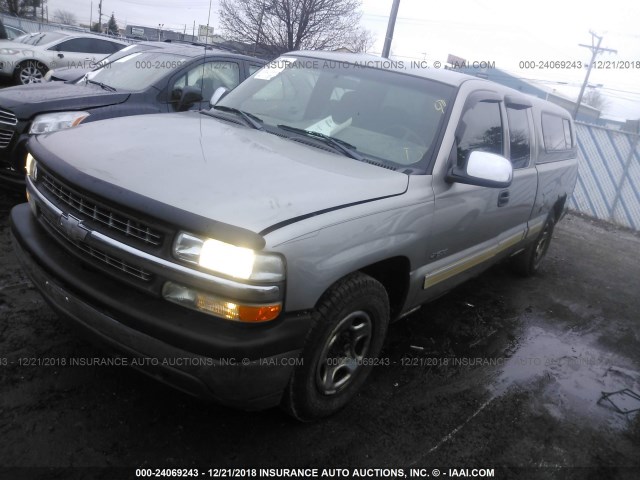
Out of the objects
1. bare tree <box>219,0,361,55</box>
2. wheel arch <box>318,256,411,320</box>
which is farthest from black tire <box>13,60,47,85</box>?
wheel arch <box>318,256,411,320</box>

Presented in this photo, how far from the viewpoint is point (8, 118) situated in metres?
4.79

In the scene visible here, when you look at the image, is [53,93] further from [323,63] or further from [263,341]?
[263,341]

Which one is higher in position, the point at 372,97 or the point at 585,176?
the point at 372,97

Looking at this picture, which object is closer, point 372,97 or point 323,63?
point 372,97

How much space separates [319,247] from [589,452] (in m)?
2.09

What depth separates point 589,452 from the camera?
2967 mm

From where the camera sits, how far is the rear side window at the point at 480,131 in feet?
10.8

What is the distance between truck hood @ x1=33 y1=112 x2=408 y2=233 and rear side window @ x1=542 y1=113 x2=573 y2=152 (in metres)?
2.75

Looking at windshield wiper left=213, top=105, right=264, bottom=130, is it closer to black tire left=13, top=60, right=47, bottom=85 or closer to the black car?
the black car

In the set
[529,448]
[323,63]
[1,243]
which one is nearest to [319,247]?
[529,448]

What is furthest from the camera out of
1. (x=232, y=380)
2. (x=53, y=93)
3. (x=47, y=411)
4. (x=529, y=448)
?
(x=53, y=93)

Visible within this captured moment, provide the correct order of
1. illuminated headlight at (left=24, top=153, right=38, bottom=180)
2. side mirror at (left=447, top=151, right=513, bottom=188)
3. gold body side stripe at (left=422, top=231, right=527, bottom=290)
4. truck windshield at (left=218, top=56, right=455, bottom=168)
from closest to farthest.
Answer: illuminated headlight at (left=24, top=153, right=38, bottom=180) → side mirror at (left=447, top=151, right=513, bottom=188) → truck windshield at (left=218, top=56, right=455, bottom=168) → gold body side stripe at (left=422, top=231, right=527, bottom=290)

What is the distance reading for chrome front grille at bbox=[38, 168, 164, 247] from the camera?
2156mm

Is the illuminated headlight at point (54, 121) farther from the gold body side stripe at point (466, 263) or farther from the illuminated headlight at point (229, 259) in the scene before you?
the gold body side stripe at point (466, 263)
